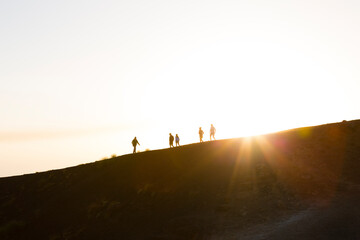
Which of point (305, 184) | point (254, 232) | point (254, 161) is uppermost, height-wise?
point (254, 161)

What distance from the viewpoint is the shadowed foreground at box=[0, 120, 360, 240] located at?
23.5 metres

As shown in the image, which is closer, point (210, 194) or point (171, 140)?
point (210, 194)

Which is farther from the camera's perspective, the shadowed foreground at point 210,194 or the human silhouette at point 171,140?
the human silhouette at point 171,140

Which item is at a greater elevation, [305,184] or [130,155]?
[130,155]

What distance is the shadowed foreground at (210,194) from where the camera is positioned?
23.5 metres

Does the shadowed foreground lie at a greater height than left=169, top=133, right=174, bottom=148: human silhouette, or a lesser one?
lesser

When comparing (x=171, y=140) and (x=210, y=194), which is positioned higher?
(x=171, y=140)

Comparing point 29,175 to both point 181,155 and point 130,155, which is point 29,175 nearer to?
point 130,155

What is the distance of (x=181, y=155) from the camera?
36.6 m

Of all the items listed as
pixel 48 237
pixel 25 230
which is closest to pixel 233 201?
pixel 48 237

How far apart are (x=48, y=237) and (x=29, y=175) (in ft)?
52.6

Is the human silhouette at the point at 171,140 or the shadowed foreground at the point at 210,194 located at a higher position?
the human silhouette at the point at 171,140

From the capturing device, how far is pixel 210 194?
2883cm

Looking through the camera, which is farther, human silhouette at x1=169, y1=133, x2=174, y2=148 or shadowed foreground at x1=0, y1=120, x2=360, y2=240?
human silhouette at x1=169, y1=133, x2=174, y2=148
